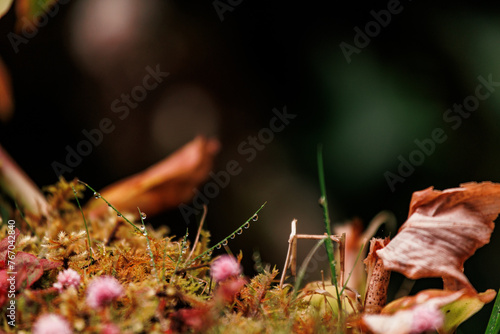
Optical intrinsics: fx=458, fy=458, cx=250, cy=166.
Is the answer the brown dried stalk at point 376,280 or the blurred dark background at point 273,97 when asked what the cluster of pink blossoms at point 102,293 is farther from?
the blurred dark background at point 273,97

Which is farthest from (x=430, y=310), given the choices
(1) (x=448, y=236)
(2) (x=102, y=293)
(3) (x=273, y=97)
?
(3) (x=273, y=97)

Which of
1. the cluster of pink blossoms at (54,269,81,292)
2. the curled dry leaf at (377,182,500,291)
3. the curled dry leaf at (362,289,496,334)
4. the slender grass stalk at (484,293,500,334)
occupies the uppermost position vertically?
the cluster of pink blossoms at (54,269,81,292)

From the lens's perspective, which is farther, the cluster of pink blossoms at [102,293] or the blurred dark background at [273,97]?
the blurred dark background at [273,97]

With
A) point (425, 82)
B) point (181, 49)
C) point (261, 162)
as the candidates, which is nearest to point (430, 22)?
point (425, 82)

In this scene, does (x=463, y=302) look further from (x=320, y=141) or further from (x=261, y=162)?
(x=261, y=162)

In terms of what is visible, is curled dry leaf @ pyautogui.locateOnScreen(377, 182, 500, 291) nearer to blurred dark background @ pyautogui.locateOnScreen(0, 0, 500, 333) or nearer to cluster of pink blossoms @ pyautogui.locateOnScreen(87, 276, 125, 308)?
cluster of pink blossoms @ pyautogui.locateOnScreen(87, 276, 125, 308)

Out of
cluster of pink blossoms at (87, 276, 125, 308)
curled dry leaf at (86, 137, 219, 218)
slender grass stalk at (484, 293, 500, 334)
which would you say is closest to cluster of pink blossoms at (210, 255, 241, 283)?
cluster of pink blossoms at (87, 276, 125, 308)

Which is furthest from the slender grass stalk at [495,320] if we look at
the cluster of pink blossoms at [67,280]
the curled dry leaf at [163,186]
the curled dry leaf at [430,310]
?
the curled dry leaf at [163,186]
